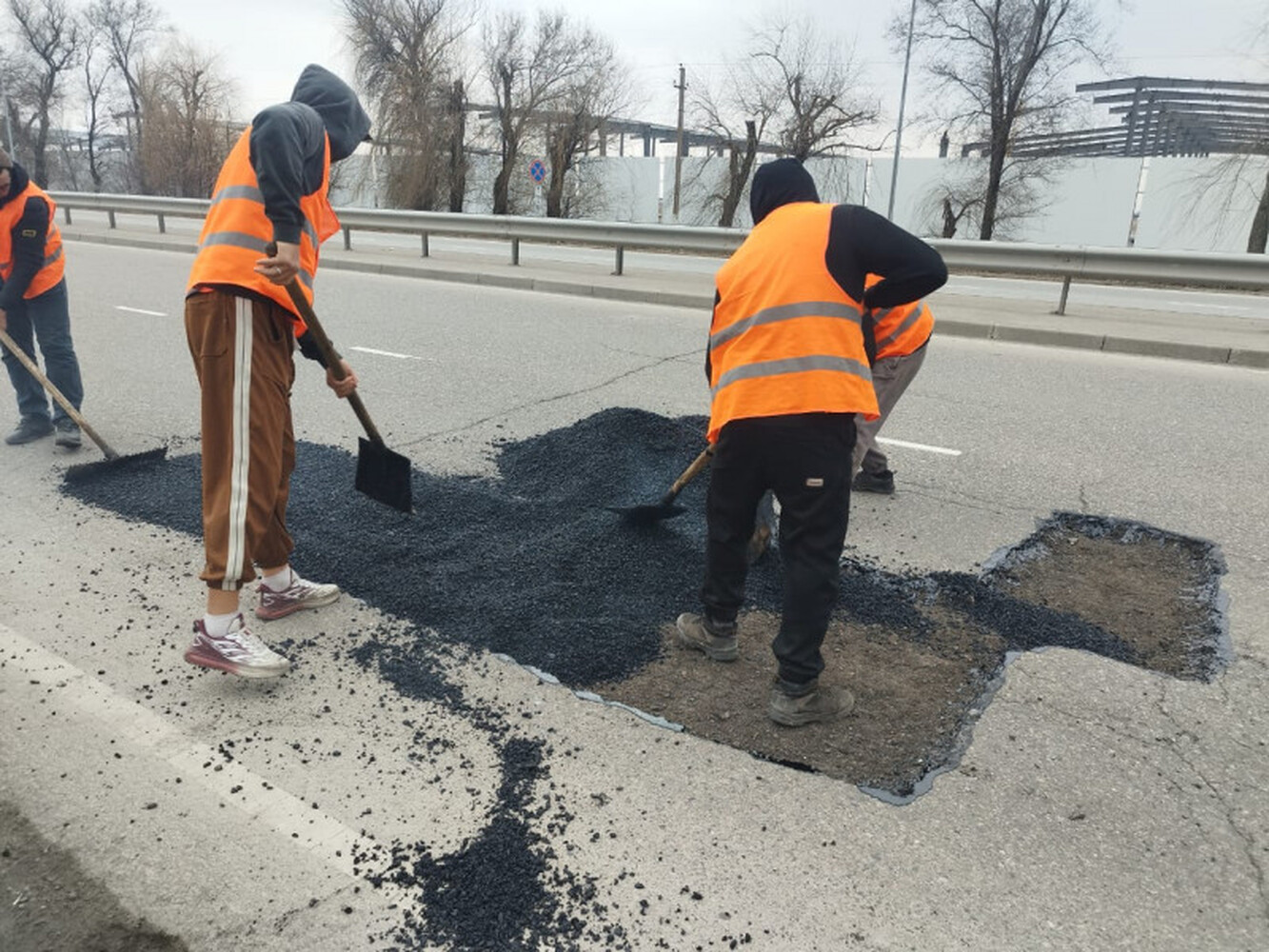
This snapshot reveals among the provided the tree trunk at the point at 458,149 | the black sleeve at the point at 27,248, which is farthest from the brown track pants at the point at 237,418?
the tree trunk at the point at 458,149

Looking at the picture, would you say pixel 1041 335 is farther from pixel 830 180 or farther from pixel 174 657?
pixel 830 180

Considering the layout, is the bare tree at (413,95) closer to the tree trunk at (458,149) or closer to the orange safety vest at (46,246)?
the tree trunk at (458,149)

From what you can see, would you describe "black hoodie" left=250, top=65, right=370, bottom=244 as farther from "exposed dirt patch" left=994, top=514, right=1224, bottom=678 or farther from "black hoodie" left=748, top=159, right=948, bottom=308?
"exposed dirt patch" left=994, top=514, right=1224, bottom=678

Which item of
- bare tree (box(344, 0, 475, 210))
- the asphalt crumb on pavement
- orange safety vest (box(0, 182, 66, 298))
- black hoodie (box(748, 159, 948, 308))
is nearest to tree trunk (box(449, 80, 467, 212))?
bare tree (box(344, 0, 475, 210))

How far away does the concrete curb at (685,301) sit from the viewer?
29.6 ft

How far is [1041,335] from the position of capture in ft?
31.9

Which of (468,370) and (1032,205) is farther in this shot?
(1032,205)

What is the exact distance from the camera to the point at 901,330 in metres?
4.66

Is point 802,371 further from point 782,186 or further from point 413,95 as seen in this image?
point 413,95

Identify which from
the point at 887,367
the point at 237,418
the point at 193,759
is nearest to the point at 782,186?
the point at 237,418

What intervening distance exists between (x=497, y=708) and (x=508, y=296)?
1007 cm

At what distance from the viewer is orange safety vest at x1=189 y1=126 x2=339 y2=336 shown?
2.84m

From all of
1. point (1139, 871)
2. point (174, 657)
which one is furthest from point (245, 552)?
point (1139, 871)

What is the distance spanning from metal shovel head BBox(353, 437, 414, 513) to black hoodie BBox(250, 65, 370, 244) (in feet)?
3.66
